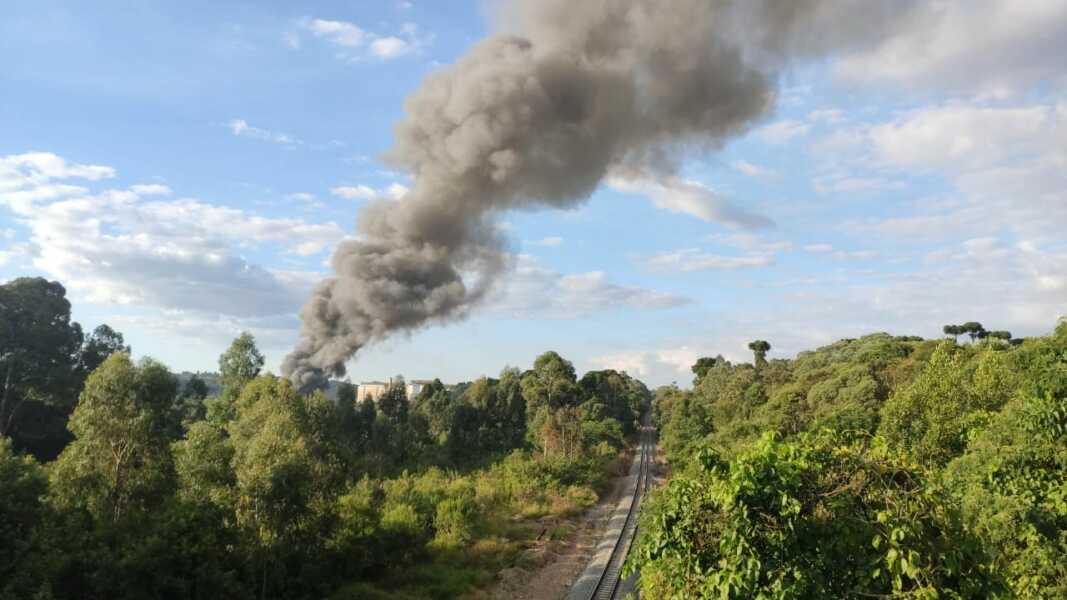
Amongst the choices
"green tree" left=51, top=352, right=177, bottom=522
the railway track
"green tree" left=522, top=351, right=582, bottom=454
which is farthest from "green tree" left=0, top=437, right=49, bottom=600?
"green tree" left=522, top=351, right=582, bottom=454

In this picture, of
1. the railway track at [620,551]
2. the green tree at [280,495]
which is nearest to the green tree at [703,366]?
the railway track at [620,551]

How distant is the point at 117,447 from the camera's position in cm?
1094

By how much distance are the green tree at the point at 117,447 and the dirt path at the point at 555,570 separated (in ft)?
25.7

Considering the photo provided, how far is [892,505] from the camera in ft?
12.1

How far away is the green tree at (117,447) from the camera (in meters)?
10.6

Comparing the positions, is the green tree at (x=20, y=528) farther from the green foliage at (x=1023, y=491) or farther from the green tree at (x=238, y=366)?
the green tree at (x=238, y=366)

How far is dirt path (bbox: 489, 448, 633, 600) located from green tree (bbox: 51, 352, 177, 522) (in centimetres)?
784

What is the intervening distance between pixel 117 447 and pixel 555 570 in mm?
11016

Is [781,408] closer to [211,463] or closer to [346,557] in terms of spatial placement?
[346,557]

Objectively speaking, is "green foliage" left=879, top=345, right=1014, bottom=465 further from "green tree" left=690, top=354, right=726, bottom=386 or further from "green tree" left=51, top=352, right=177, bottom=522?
"green tree" left=690, top=354, right=726, bottom=386

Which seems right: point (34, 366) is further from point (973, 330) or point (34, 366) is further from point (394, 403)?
point (973, 330)

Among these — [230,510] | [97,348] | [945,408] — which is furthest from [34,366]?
[945,408]

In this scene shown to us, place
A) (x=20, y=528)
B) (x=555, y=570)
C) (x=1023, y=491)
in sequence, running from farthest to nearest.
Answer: (x=555, y=570) → (x=20, y=528) → (x=1023, y=491)

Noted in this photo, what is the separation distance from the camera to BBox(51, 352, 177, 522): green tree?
1059cm
